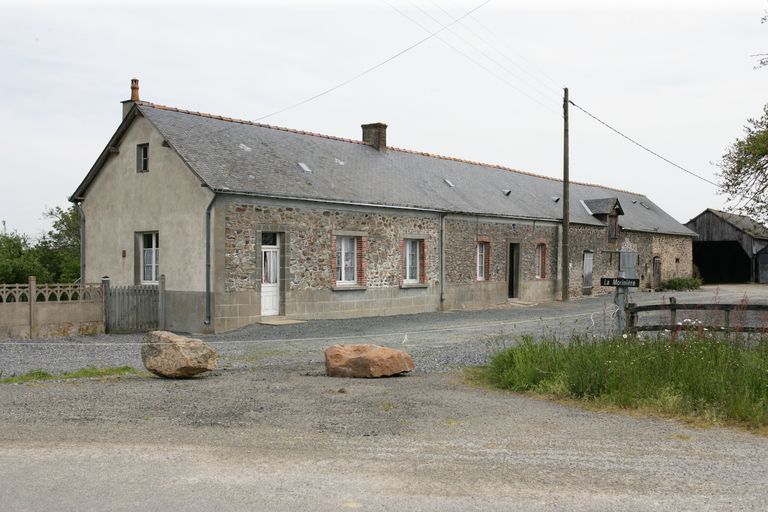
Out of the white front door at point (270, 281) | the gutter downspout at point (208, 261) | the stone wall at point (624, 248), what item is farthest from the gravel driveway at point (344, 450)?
the stone wall at point (624, 248)

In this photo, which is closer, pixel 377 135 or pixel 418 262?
pixel 418 262

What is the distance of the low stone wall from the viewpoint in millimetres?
15711

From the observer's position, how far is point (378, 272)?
862 inches

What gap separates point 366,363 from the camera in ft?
33.6

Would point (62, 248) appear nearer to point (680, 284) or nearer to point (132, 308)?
point (132, 308)

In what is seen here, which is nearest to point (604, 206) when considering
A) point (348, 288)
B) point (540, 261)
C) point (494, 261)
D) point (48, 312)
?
point (540, 261)

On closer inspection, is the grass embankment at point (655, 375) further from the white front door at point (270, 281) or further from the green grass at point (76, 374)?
the white front door at point (270, 281)

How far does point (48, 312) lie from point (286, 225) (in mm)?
6079

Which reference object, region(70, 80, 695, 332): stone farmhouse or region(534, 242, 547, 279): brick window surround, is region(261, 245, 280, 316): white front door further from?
region(534, 242, 547, 279): brick window surround

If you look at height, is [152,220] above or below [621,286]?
above

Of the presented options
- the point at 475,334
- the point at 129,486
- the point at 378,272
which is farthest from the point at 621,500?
the point at 378,272

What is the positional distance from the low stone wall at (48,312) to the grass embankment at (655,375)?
10.9 metres

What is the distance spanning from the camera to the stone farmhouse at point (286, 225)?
18.1m

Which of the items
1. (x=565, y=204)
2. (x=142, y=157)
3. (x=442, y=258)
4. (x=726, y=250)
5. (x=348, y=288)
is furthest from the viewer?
(x=726, y=250)
